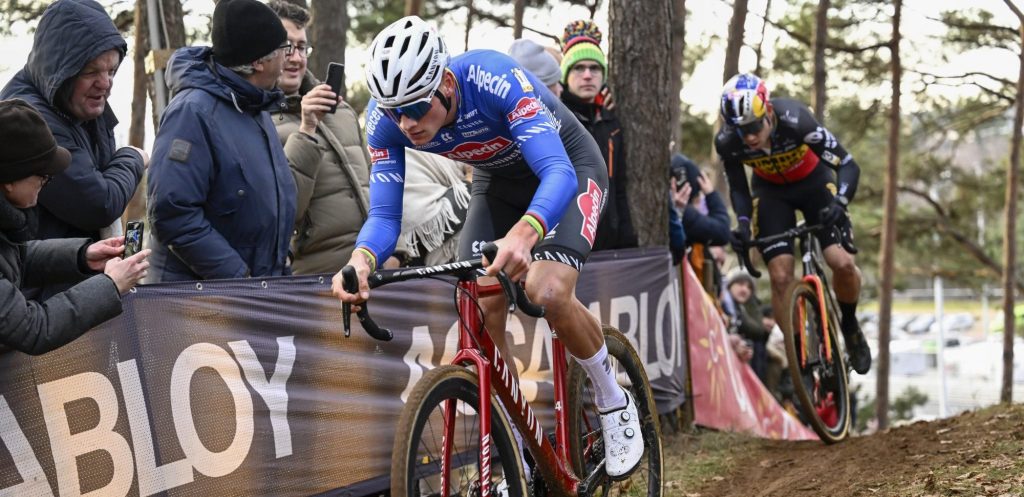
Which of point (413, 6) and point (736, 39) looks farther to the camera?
point (736, 39)

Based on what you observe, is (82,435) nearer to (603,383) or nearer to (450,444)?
(450,444)

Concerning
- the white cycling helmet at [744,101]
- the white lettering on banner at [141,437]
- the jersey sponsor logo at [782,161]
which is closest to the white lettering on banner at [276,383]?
the white lettering on banner at [141,437]

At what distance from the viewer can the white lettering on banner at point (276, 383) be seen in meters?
4.66

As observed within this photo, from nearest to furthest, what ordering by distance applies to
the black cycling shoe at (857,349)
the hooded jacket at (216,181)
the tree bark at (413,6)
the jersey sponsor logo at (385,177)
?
the jersey sponsor logo at (385,177), the hooded jacket at (216,181), the black cycling shoe at (857,349), the tree bark at (413,6)

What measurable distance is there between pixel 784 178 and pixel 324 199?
3989 mm

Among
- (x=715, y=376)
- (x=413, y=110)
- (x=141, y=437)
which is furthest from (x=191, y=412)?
(x=715, y=376)

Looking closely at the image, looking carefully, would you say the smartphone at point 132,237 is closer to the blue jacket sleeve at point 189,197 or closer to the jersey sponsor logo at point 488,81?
the blue jacket sleeve at point 189,197

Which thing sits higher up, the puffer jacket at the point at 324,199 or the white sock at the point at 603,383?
the puffer jacket at the point at 324,199

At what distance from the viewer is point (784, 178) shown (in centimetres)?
834

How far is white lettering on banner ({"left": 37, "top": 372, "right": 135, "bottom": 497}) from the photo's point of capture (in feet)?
12.6

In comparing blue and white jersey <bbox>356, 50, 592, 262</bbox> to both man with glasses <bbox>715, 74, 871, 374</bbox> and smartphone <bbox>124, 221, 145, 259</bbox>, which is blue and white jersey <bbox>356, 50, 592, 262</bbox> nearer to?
smartphone <bbox>124, 221, 145, 259</bbox>

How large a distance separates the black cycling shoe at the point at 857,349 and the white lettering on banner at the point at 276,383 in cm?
535

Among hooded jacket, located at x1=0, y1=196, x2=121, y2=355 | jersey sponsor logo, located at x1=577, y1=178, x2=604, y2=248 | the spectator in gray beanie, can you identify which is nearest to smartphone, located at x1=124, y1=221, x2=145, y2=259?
hooded jacket, located at x1=0, y1=196, x2=121, y2=355

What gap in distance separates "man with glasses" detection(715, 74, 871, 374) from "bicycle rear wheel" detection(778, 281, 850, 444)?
0.19 m
